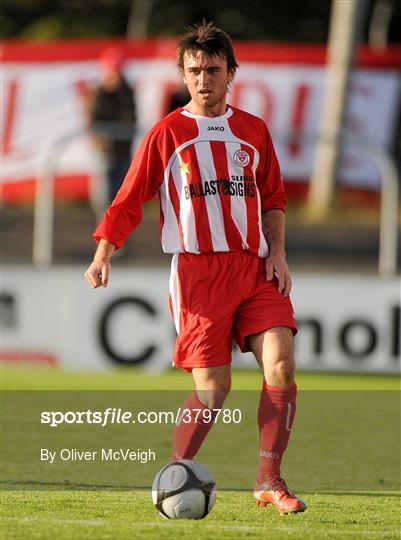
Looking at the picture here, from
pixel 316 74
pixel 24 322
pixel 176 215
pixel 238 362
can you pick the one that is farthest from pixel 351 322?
pixel 316 74

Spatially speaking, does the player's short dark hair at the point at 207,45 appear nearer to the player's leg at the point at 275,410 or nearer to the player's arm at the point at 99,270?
the player's arm at the point at 99,270

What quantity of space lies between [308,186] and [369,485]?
12430mm

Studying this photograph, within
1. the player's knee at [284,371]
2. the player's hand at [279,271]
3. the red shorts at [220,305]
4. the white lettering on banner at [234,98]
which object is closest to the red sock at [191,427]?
the red shorts at [220,305]

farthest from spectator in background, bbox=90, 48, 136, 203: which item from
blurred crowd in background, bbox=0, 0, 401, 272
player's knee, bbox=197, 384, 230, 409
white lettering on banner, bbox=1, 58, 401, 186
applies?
player's knee, bbox=197, 384, 230, 409

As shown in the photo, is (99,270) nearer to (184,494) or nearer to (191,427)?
(191,427)

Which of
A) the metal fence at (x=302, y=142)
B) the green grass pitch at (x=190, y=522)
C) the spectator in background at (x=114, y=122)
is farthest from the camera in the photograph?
the spectator in background at (x=114, y=122)

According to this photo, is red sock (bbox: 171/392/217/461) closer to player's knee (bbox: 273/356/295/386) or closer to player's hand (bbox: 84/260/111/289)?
player's knee (bbox: 273/356/295/386)

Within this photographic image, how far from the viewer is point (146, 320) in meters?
11.2

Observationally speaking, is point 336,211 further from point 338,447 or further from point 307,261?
point 338,447

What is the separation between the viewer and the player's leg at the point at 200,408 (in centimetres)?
572

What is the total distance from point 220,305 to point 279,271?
27 centimetres

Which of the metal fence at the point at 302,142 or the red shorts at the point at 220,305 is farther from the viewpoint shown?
the metal fence at the point at 302,142

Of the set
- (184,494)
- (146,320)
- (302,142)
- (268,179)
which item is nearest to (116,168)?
(302,142)

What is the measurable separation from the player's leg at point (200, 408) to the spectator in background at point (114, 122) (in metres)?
6.63
